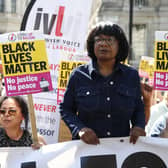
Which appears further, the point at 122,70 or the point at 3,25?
the point at 3,25

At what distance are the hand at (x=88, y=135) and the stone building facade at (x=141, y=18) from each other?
96.9ft

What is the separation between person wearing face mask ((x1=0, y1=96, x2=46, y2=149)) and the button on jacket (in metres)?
0.43

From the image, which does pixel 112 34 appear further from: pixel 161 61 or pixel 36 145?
pixel 161 61

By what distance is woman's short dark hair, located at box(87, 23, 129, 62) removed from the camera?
2793mm

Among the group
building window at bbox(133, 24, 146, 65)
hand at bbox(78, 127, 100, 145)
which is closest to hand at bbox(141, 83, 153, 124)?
hand at bbox(78, 127, 100, 145)

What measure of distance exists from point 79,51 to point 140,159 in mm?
1937

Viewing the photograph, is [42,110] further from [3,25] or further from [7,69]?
[3,25]

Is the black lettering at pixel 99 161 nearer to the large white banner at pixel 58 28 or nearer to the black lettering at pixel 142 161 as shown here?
the black lettering at pixel 142 161

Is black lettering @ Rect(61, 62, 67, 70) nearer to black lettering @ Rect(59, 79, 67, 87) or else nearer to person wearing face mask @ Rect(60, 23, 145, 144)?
black lettering @ Rect(59, 79, 67, 87)

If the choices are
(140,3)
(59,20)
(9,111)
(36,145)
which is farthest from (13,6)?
(36,145)

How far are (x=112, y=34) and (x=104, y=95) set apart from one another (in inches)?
14.8

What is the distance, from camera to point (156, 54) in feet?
12.4

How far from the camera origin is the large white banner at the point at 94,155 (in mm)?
2918

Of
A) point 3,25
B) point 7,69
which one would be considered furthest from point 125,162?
point 3,25
